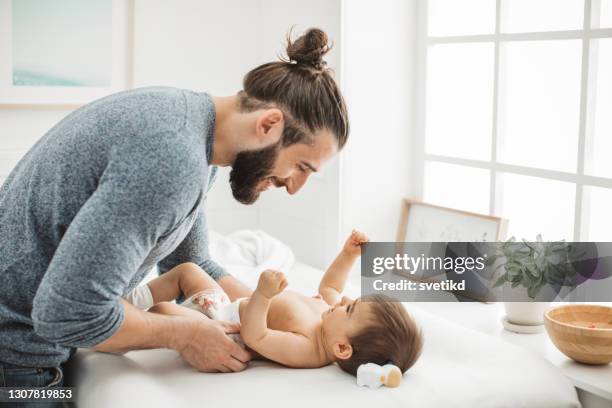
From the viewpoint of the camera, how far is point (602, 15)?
229 cm

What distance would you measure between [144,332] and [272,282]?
275mm

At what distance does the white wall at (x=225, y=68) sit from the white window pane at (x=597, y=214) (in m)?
0.93

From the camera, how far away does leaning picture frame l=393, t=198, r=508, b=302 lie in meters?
2.60

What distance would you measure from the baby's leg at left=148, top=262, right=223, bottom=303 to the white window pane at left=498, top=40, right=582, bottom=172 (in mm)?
1175

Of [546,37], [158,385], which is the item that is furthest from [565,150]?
[158,385]

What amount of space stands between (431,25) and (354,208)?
0.73 metres

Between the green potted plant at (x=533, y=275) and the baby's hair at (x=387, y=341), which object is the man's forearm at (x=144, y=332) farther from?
the green potted plant at (x=533, y=275)

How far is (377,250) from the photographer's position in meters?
3.03

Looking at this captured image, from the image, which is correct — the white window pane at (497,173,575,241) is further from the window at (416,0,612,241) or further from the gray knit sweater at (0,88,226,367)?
the gray knit sweater at (0,88,226,367)

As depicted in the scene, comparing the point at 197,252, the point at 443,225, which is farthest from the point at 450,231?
the point at 197,252

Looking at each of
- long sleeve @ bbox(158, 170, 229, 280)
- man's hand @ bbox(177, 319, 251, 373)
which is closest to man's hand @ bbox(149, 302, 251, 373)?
man's hand @ bbox(177, 319, 251, 373)

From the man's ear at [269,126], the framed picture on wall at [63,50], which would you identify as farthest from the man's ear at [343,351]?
the framed picture on wall at [63,50]

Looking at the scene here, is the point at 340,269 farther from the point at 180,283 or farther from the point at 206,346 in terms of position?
the point at 206,346

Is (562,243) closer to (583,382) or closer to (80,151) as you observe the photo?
(583,382)
